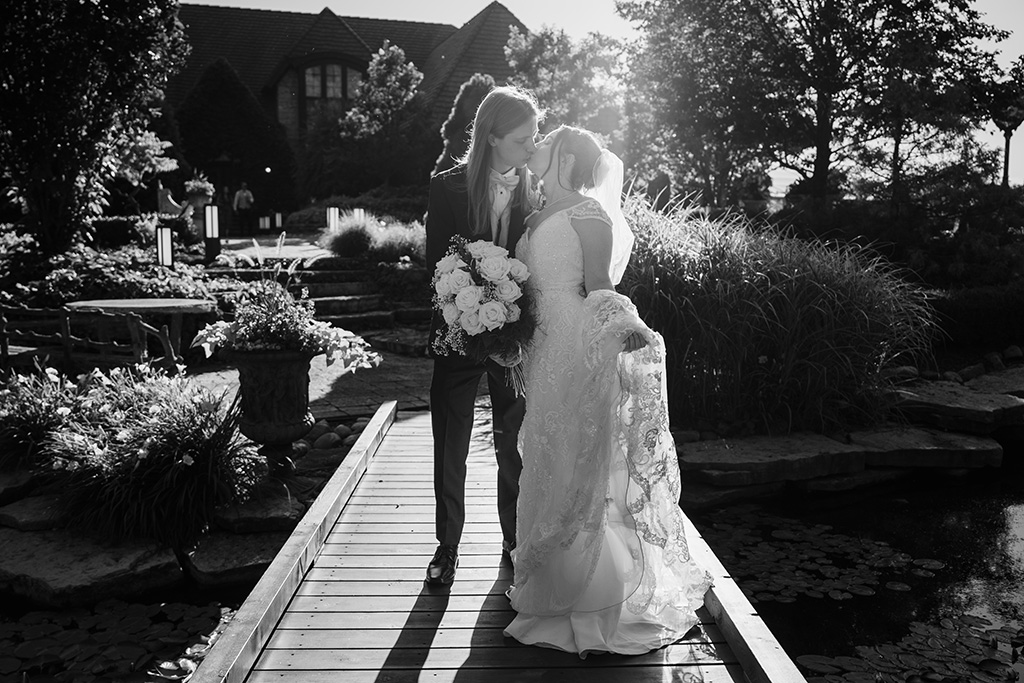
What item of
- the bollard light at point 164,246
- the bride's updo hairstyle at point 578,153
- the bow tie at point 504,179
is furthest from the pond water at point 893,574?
the bollard light at point 164,246

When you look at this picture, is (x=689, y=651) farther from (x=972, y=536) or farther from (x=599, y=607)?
(x=972, y=536)

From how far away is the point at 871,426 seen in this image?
7.77 m

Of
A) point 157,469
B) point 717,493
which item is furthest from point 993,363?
point 157,469

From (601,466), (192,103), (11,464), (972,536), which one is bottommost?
(972,536)

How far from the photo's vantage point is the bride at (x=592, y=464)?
3.26 meters

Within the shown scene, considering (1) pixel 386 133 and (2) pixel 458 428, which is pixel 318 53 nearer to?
(1) pixel 386 133

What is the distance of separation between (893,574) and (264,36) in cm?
3572

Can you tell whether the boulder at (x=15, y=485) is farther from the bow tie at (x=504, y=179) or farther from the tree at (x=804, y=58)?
the tree at (x=804, y=58)

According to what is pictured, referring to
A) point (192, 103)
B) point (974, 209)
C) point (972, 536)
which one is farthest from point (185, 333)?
point (192, 103)

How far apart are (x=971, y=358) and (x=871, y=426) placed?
13.8 ft

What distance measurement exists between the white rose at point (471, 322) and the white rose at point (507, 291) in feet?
0.38

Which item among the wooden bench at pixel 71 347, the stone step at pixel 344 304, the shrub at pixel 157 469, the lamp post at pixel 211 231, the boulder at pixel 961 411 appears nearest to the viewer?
the shrub at pixel 157 469

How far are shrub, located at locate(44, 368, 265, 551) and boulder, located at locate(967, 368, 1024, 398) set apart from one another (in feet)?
24.7

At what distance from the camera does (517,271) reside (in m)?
3.48
